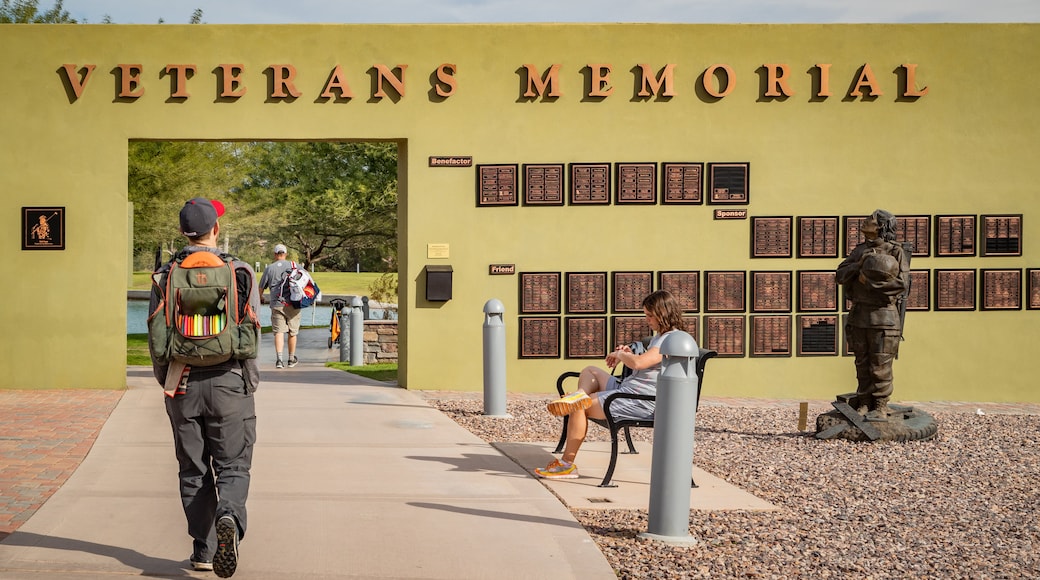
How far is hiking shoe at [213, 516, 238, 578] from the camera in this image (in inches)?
221

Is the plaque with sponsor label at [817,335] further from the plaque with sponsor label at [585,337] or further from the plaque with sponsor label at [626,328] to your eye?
the plaque with sponsor label at [585,337]

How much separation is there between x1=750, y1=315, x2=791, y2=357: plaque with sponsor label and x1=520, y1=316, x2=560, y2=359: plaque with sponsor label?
2.44 metres

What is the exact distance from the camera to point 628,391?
859 cm

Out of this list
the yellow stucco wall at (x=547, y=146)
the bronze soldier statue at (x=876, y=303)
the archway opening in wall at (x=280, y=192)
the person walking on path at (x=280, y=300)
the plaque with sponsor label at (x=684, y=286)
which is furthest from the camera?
the archway opening in wall at (x=280, y=192)

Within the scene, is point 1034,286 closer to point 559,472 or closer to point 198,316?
point 559,472

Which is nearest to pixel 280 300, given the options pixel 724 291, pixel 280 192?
pixel 724 291

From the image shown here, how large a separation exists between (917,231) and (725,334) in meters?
2.73

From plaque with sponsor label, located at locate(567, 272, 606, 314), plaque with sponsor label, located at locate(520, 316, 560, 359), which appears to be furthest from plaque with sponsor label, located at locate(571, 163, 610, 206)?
plaque with sponsor label, located at locate(520, 316, 560, 359)

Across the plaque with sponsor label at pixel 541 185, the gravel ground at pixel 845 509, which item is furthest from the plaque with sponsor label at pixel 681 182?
the gravel ground at pixel 845 509

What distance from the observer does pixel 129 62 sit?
567 inches

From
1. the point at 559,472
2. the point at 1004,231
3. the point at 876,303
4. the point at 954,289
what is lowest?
the point at 559,472

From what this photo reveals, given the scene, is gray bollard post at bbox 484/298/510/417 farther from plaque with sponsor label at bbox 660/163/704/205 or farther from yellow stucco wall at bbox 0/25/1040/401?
plaque with sponsor label at bbox 660/163/704/205

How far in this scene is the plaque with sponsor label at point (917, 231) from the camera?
15.2 meters

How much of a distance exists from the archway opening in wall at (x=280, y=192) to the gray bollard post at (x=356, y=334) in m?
4.22
